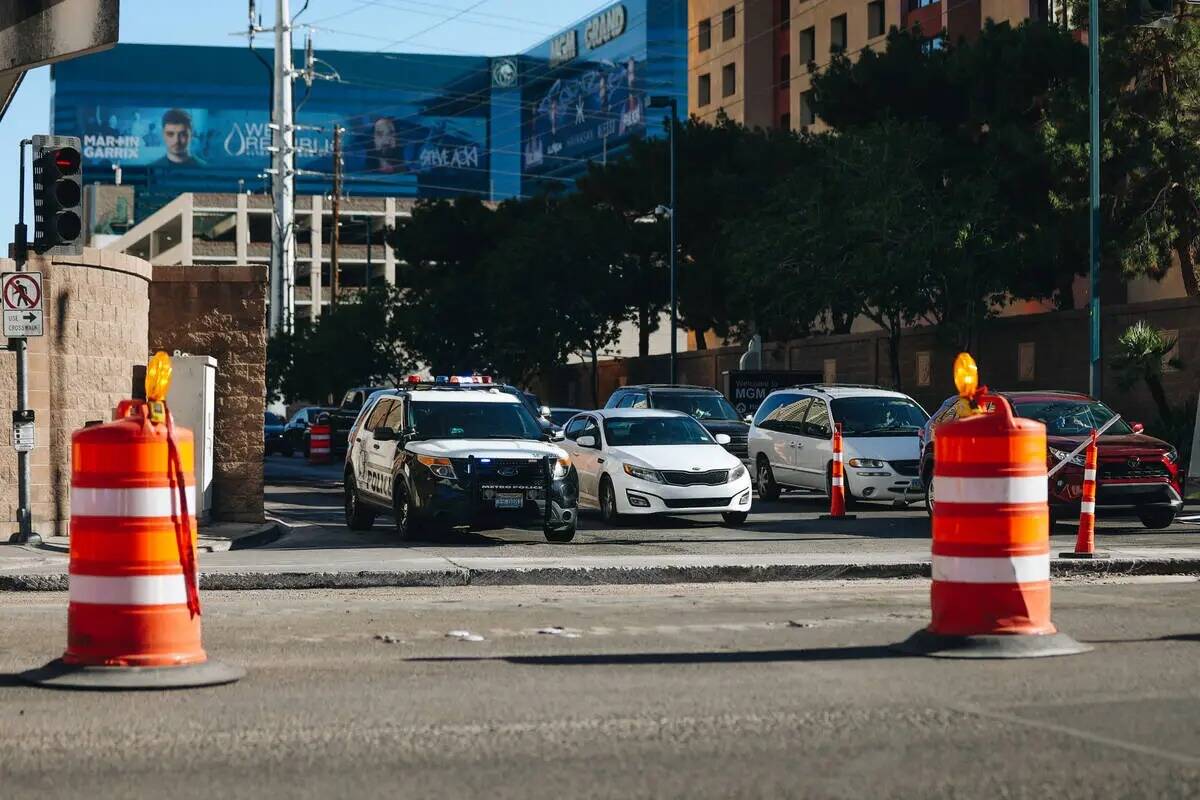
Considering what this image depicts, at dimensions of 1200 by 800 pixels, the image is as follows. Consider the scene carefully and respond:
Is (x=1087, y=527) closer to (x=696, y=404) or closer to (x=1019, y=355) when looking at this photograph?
(x=696, y=404)

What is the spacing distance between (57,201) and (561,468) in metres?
5.61

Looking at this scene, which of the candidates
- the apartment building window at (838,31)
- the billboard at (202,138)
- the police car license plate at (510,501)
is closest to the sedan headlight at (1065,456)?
the police car license plate at (510,501)

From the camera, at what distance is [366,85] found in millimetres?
164375

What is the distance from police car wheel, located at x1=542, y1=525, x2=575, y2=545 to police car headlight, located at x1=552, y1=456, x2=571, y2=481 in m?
0.53

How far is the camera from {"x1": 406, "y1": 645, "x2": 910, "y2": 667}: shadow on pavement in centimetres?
879

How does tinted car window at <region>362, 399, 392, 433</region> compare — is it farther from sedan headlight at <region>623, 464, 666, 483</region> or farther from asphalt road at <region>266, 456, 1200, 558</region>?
sedan headlight at <region>623, 464, 666, 483</region>

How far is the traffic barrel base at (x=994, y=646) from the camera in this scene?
28.3 ft

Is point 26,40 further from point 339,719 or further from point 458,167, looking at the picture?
point 458,167

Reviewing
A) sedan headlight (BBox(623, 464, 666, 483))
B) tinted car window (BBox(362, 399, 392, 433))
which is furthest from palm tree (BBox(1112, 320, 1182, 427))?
tinted car window (BBox(362, 399, 392, 433))

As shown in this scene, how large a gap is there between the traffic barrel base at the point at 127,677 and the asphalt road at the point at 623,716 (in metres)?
0.11

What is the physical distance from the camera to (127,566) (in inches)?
316

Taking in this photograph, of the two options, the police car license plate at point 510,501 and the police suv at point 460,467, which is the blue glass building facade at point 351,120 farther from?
the police car license plate at point 510,501

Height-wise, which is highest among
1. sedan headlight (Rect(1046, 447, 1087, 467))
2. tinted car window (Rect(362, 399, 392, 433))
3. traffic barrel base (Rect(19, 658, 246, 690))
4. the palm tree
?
the palm tree

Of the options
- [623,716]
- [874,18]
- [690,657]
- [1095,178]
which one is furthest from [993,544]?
[874,18]
